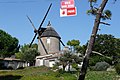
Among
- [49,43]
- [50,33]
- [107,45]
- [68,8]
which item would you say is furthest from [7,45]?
[68,8]

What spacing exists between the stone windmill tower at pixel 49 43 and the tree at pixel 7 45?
539 inches

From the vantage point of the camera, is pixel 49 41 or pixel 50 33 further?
pixel 50 33

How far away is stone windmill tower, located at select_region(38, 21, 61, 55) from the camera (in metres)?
79.8

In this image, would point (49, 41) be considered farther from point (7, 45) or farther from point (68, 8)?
point (68, 8)

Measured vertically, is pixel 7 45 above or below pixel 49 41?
below

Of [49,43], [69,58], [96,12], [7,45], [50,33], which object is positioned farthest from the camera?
[7,45]

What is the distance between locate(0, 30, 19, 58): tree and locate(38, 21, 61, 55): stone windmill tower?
539 inches

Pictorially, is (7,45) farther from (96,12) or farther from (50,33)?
(96,12)

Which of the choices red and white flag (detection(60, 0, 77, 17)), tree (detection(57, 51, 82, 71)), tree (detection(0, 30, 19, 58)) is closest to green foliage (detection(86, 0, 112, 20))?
red and white flag (detection(60, 0, 77, 17))

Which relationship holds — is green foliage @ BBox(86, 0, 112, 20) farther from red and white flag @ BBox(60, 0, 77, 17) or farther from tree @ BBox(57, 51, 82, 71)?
tree @ BBox(57, 51, 82, 71)

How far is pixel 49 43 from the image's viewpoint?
79750mm

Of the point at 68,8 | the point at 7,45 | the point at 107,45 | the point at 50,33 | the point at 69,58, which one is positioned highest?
the point at 68,8

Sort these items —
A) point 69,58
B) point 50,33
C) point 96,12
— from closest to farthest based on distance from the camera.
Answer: point 96,12 < point 69,58 < point 50,33

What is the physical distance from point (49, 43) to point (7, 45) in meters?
16.6
